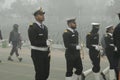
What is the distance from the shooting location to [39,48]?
9688 mm

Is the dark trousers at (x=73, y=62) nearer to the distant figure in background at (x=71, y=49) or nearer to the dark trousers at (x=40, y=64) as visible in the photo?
the distant figure in background at (x=71, y=49)

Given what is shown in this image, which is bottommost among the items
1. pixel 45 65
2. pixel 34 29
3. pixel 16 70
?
pixel 16 70

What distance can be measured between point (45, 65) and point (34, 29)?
0.91 meters

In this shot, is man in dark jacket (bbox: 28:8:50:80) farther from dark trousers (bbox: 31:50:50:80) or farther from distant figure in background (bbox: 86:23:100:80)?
distant figure in background (bbox: 86:23:100:80)

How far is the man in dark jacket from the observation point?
9.60m

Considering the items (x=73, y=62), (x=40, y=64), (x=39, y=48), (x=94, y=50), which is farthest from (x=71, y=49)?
(x=40, y=64)

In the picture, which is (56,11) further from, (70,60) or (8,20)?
(70,60)

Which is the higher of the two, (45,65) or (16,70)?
(45,65)

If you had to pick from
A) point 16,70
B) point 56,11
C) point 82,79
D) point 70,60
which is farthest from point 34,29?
point 56,11

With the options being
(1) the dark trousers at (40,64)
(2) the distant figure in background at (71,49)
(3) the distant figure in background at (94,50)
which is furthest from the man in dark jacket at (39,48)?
(3) the distant figure in background at (94,50)

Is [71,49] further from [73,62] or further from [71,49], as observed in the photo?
[73,62]

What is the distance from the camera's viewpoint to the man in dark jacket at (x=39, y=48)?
9.60 m

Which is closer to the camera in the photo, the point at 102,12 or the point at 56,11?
the point at 102,12

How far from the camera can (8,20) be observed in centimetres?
7762
